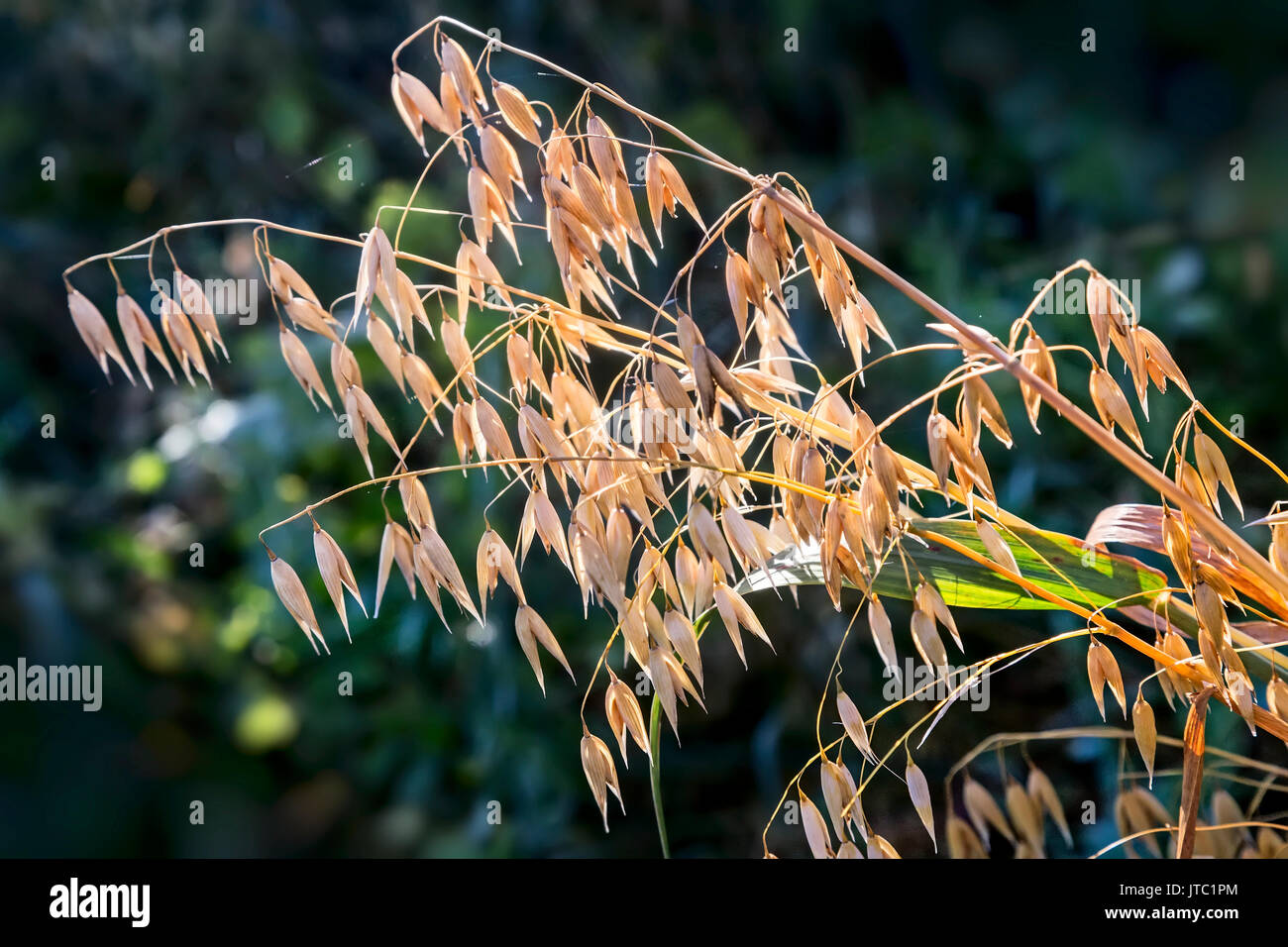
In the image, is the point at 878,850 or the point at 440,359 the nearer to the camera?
the point at 878,850

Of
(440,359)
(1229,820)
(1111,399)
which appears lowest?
(1229,820)

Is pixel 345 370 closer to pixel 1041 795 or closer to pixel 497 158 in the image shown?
pixel 497 158

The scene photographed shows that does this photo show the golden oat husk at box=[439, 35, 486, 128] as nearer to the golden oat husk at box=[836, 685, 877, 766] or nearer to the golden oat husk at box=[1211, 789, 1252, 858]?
the golden oat husk at box=[836, 685, 877, 766]

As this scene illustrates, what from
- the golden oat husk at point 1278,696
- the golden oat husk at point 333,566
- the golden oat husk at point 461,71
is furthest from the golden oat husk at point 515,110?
the golden oat husk at point 1278,696

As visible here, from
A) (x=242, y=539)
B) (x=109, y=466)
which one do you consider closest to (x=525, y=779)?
(x=242, y=539)

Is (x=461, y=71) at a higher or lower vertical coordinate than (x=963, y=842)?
higher

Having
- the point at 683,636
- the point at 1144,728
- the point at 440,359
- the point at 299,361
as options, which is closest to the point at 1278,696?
the point at 1144,728

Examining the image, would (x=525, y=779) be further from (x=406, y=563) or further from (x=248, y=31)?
(x=248, y=31)

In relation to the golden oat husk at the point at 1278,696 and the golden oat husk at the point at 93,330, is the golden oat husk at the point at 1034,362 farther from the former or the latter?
the golden oat husk at the point at 93,330
